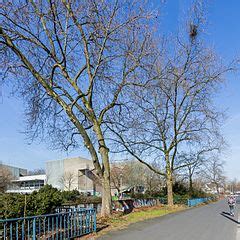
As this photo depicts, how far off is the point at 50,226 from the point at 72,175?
3363 inches

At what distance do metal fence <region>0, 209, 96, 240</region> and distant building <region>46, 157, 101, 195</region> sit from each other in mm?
82864

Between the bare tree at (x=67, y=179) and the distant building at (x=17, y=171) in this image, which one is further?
the distant building at (x=17, y=171)

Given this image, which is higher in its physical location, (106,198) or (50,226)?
(106,198)

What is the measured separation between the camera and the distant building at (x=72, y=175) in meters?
94.8

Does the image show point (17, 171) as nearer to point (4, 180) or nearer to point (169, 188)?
point (4, 180)

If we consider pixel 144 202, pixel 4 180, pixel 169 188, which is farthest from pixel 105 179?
pixel 4 180

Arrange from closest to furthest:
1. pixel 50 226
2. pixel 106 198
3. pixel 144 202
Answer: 1. pixel 50 226
2. pixel 106 198
3. pixel 144 202

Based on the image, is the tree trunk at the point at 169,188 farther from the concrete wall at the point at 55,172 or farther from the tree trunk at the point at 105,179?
the concrete wall at the point at 55,172

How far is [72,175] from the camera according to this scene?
93.9 metres

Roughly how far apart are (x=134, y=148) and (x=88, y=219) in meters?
18.6

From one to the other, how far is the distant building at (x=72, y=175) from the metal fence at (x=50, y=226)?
82.9 m

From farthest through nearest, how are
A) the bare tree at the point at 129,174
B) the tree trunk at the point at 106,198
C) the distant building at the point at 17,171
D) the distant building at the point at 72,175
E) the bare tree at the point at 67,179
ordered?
the distant building at the point at 17,171 → the distant building at the point at 72,175 → the bare tree at the point at 67,179 → the bare tree at the point at 129,174 → the tree trunk at the point at 106,198

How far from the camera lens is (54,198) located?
14.4 metres

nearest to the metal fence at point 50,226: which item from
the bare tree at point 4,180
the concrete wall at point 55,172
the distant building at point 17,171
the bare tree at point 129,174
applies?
the bare tree at point 4,180
